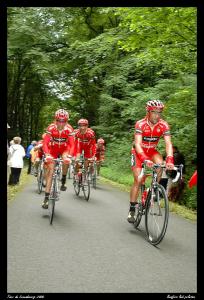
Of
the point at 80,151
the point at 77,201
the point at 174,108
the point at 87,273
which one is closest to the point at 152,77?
the point at 174,108

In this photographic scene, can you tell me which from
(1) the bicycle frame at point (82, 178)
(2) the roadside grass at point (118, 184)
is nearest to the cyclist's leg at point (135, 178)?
(2) the roadside grass at point (118, 184)

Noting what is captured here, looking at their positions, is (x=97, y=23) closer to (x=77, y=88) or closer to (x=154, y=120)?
(x=77, y=88)

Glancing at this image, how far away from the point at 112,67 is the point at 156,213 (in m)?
19.8

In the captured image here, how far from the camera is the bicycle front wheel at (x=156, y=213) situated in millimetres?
7102

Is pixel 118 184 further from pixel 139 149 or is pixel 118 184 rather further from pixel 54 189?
pixel 139 149

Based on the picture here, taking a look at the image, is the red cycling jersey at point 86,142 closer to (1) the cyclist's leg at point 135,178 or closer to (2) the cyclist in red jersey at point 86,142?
(2) the cyclist in red jersey at point 86,142

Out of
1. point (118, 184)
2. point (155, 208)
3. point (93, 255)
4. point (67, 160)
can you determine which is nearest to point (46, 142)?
point (67, 160)

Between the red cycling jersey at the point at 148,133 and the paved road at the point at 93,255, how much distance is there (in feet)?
4.89

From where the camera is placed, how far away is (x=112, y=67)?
85.8 ft

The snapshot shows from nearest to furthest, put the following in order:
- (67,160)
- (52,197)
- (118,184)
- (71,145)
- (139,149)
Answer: (139,149) < (52,197) < (67,160) < (71,145) < (118,184)

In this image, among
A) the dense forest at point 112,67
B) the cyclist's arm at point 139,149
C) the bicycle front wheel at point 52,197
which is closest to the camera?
the cyclist's arm at point 139,149

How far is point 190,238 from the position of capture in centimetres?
794

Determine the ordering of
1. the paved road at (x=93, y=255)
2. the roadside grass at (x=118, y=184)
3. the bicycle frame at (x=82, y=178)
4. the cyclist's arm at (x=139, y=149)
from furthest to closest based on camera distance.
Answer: the bicycle frame at (x=82, y=178), the roadside grass at (x=118, y=184), the cyclist's arm at (x=139, y=149), the paved road at (x=93, y=255)
